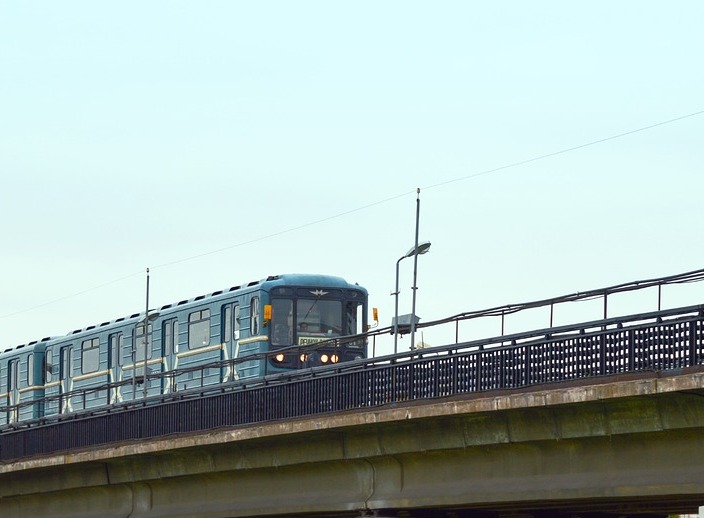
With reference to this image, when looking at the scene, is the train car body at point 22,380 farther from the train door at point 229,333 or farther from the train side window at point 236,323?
the train side window at point 236,323

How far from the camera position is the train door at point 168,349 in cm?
4494

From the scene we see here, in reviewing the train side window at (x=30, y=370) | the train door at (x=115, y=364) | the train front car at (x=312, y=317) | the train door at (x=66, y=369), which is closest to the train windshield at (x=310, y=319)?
the train front car at (x=312, y=317)

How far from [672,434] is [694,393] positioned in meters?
1.42

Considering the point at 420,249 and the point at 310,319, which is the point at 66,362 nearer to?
the point at 310,319

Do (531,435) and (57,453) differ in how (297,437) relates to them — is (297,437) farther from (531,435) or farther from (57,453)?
(57,453)

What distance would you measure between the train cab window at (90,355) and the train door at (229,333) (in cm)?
847

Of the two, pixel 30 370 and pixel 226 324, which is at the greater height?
pixel 226 324

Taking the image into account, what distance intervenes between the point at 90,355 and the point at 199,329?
803cm

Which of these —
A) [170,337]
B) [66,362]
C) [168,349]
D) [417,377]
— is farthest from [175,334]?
[417,377]

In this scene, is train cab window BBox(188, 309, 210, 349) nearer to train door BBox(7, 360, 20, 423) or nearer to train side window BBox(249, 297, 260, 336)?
train side window BBox(249, 297, 260, 336)

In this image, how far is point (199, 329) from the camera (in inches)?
1725

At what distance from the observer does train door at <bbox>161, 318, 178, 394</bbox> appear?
147 feet

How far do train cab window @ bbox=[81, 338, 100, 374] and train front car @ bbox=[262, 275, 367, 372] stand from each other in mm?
10073

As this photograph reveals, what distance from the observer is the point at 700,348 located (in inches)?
835
